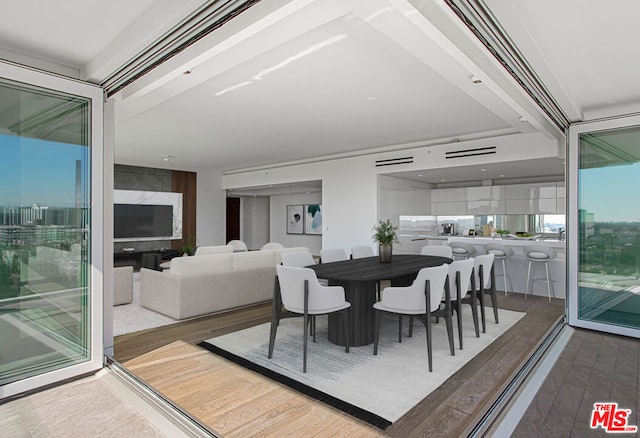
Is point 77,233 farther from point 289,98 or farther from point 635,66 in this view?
point 635,66

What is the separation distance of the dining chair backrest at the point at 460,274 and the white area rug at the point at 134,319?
10.5 feet

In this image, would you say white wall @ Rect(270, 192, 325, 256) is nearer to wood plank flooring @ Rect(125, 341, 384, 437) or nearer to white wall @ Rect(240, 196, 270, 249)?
white wall @ Rect(240, 196, 270, 249)

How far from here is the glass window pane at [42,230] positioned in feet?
8.74

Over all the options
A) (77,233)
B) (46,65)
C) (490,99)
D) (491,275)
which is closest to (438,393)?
(491,275)

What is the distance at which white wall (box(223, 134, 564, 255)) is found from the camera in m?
6.17

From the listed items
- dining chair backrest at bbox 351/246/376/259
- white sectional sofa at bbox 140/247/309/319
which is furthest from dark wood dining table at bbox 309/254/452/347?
white sectional sofa at bbox 140/247/309/319

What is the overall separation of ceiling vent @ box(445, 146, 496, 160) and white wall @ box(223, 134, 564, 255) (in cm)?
5

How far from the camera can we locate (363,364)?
3.27 metres

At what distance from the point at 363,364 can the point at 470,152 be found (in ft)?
15.0

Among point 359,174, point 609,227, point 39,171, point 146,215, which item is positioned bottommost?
point 609,227

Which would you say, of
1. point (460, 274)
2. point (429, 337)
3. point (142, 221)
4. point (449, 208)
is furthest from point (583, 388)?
point (142, 221)

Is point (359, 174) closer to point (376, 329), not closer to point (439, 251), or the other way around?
point (439, 251)

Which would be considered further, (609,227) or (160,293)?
(160,293)

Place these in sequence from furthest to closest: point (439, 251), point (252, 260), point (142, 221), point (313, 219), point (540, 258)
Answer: point (313, 219) < point (142, 221) < point (540, 258) < point (439, 251) < point (252, 260)
